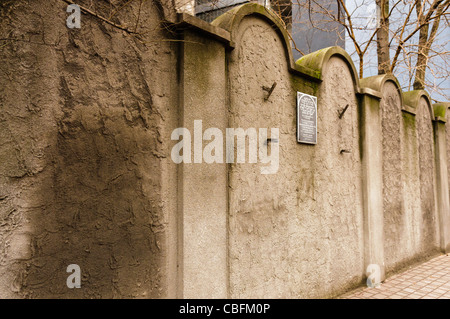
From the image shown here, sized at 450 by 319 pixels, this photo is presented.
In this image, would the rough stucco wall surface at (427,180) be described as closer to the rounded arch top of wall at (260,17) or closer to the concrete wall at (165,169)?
the concrete wall at (165,169)

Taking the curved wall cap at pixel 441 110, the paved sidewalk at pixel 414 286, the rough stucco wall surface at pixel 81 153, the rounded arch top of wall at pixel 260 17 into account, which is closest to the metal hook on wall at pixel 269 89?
the rounded arch top of wall at pixel 260 17

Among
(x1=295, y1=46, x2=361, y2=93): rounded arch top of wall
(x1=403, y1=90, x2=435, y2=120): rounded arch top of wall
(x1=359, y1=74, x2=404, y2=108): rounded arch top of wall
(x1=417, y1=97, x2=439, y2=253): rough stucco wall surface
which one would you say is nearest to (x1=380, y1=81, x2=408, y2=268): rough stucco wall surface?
(x1=359, y1=74, x2=404, y2=108): rounded arch top of wall

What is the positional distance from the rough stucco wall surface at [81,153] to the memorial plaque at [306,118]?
5.75 ft

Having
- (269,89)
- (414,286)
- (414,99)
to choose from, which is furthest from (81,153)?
(414,99)

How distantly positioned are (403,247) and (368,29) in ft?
15.0

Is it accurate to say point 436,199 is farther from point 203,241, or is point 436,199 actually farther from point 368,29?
point 203,241

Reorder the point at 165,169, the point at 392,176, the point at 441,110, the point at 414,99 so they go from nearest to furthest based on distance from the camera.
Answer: the point at 165,169 < the point at 392,176 < the point at 414,99 < the point at 441,110

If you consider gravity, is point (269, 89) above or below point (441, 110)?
below

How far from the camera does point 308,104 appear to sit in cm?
422

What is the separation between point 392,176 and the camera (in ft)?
18.9

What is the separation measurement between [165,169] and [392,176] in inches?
170

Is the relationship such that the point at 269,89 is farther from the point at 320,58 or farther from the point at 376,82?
the point at 376,82

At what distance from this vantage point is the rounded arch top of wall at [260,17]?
3338mm
